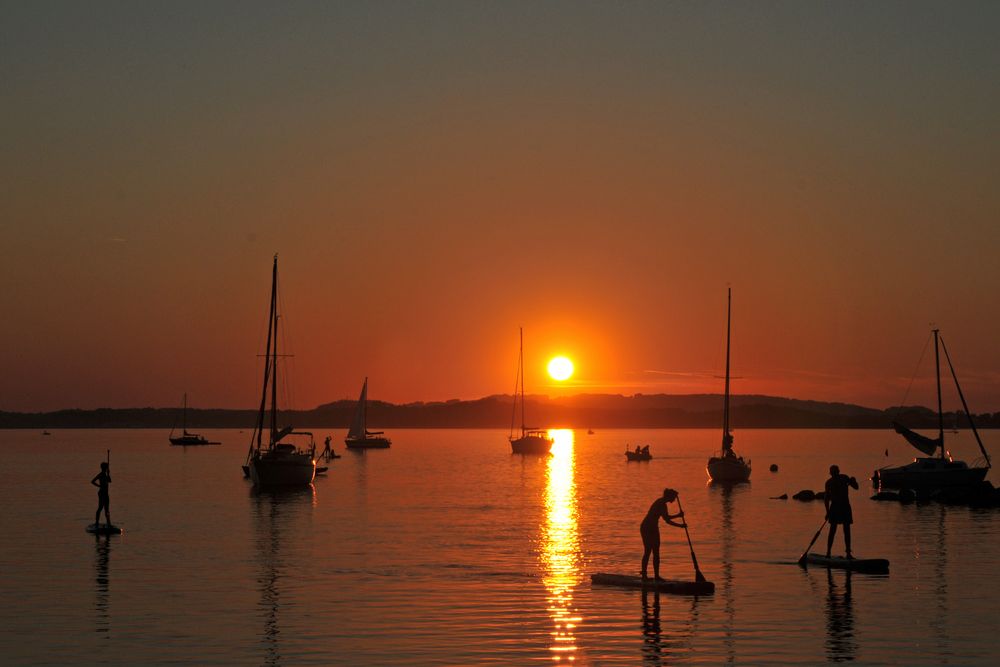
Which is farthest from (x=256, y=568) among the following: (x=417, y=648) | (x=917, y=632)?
(x=917, y=632)

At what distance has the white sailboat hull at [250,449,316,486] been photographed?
7962 centimetres

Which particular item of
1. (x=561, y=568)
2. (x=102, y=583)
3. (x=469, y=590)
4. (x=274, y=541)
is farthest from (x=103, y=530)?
(x=469, y=590)

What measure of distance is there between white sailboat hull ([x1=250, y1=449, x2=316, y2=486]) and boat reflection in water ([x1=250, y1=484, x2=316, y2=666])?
645 mm

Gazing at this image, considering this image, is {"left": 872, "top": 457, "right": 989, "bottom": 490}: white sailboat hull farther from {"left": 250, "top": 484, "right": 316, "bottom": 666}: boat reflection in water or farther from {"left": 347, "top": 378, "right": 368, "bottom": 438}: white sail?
{"left": 347, "top": 378, "right": 368, "bottom": 438}: white sail

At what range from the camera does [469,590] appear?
3152 cm

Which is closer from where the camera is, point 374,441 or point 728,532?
point 728,532

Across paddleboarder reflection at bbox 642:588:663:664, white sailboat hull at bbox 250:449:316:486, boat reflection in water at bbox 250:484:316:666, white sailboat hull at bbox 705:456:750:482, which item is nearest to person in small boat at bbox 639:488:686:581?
paddleboarder reflection at bbox 642:588:663:664

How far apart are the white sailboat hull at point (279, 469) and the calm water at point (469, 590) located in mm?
12538

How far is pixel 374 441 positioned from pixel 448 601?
165260mm

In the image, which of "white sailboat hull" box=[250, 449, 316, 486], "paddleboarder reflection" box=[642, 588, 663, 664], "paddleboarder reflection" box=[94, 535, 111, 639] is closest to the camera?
"paddleboarder reflection" box=[642, 588, 663, 664]

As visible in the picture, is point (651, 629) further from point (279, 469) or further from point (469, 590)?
point (279, 469)

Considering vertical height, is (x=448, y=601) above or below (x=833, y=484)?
below

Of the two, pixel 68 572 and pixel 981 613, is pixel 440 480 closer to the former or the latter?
pixel 68 572

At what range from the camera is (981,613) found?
27297 millimetres
